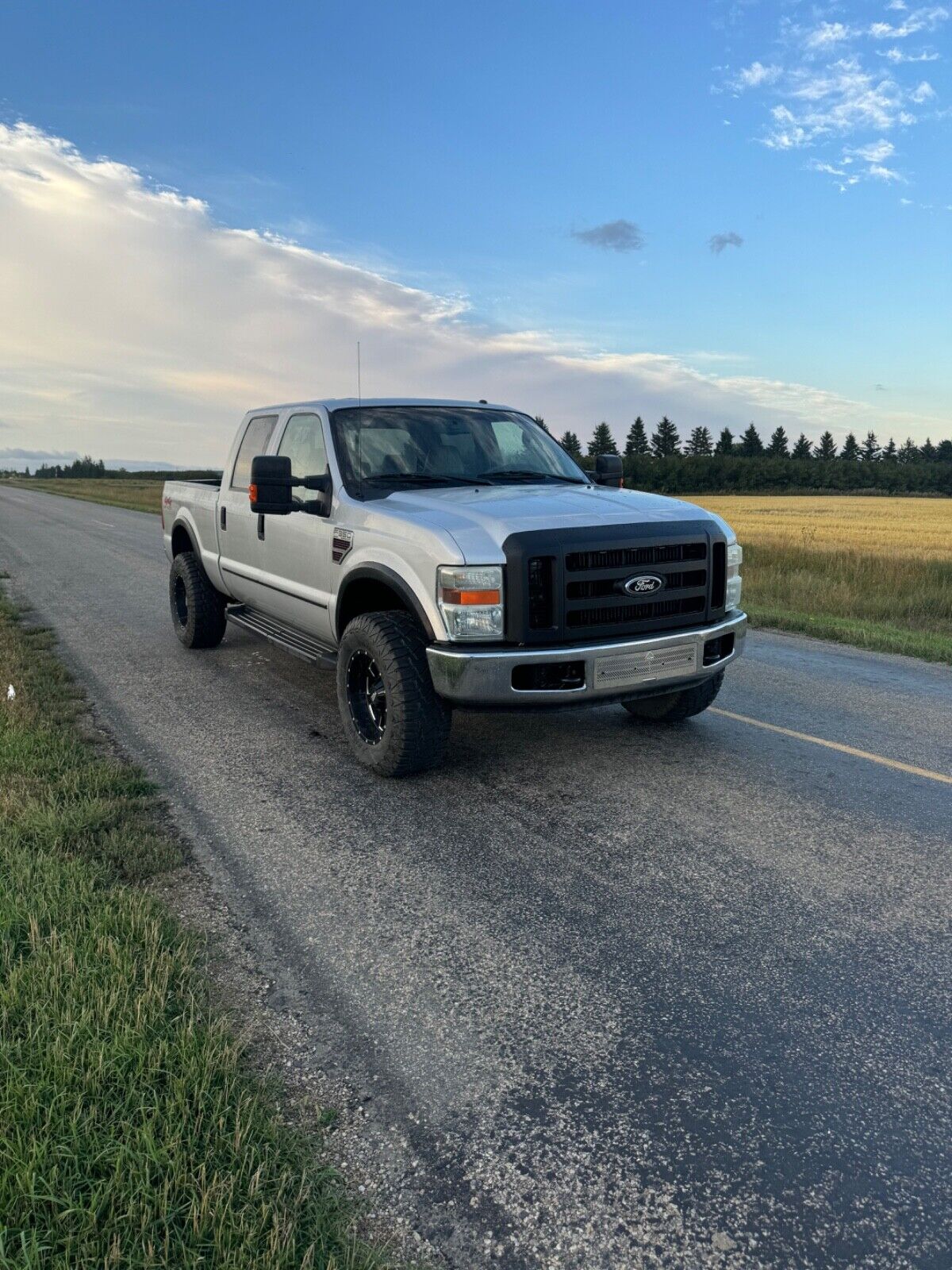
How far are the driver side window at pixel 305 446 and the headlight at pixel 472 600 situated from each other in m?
1.75

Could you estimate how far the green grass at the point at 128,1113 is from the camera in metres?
1.85

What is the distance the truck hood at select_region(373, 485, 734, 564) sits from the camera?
4.45 metres

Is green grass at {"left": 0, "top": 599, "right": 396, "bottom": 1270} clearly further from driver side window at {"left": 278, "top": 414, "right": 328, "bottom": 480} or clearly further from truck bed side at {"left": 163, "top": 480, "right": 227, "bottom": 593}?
truck bed side at {"left": 163, "top": 480, "right": 227, "bottom": 593}

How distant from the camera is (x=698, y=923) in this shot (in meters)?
3.37

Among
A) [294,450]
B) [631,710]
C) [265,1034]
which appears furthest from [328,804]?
[294,450]

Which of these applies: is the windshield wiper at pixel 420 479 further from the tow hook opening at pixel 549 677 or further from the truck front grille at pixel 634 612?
the tow hook opening at pixel 549 677

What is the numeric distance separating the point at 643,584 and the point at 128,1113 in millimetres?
3338

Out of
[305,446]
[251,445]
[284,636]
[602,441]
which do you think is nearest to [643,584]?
[305,446]

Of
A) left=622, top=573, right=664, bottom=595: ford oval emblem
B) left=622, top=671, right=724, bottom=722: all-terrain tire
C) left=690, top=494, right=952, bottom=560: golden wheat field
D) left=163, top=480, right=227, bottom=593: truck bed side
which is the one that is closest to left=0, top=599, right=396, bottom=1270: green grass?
left=622, top=573, right=664, bottom=595: ford oval emblem

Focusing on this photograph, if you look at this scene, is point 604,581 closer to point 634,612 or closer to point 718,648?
point 634,612

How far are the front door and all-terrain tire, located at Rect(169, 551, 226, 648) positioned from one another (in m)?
1.62

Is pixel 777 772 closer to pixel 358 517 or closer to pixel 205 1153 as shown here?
pixel 358 517

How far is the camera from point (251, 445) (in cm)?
722

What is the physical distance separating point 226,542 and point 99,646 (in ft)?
6.79
